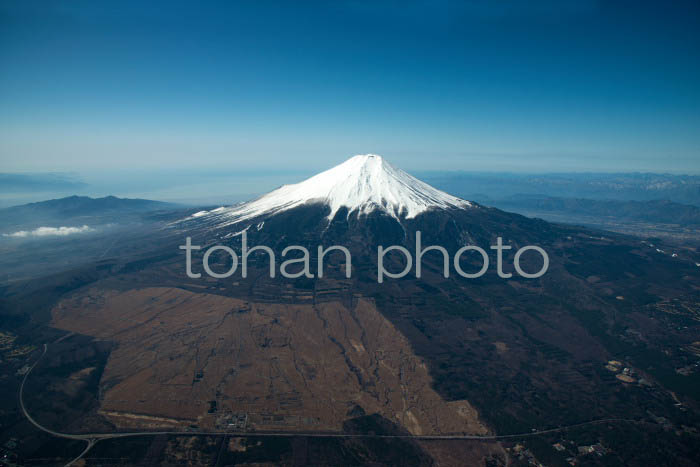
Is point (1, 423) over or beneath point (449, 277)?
beneath

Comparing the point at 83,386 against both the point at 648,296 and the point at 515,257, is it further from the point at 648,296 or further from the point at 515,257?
the point at 648,296

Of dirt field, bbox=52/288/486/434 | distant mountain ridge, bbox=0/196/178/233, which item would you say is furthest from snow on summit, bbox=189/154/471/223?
distant mountain ridge, bbox=0/196/178/233

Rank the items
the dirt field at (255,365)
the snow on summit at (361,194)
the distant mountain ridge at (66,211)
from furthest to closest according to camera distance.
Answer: the distant mountain ridge at (66,211) < the snow on summit at (361,194) < the dirt field at (255,365)

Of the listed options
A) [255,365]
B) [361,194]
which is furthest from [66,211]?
[255,365]

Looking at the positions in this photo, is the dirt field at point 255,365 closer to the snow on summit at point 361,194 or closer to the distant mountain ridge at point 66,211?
the snow on summit at point 361,194

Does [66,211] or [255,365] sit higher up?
[66,211]

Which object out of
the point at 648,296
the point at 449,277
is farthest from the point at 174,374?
the point at 648,296

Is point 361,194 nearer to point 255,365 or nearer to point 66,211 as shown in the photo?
point 255,365

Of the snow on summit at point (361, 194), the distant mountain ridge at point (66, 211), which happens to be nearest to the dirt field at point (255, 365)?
the snow on summit at point (361, 194)
